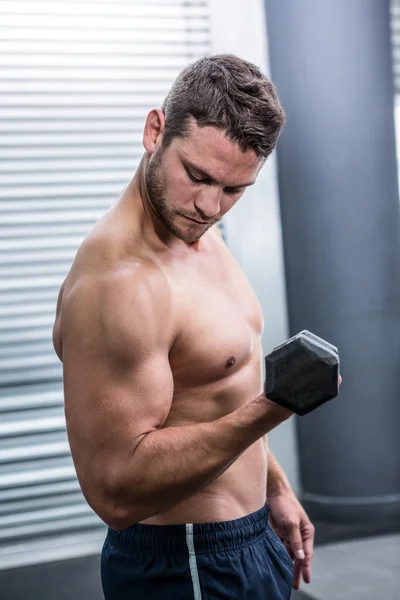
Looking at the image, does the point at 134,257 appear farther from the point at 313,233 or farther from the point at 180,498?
the point at 313,233

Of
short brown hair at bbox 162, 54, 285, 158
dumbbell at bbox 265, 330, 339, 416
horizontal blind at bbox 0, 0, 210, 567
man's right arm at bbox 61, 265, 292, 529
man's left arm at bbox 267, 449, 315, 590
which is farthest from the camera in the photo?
horizontal blind at bbox 0, 0, 210, 567

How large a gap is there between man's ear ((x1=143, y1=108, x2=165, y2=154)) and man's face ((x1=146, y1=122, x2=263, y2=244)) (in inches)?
0.8

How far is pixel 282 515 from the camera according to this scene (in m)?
1.48

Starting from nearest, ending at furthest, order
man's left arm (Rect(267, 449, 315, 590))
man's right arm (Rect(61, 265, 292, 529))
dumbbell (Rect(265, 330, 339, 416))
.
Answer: dumbbell (Rect(265, 330, 339, 416)) → man's right arm (Rect(61, 265, 292, 529)) → man's left arm (Rect(267, 449, 315, 590))

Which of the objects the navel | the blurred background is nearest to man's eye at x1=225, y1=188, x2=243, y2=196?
the navel

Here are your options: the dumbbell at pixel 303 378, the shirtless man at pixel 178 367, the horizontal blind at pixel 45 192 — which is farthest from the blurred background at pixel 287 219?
the dumbbell at pixel 303 378

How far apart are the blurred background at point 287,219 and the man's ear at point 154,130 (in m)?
1.60

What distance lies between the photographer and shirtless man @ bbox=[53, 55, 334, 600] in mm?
1109

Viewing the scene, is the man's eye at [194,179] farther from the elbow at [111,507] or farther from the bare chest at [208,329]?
the elbow at [111,507]

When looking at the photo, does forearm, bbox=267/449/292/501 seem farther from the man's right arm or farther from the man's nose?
the man's nose

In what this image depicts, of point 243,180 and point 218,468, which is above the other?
point 243,180

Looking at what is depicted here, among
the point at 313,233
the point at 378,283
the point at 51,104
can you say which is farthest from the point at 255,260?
the point at 51,104

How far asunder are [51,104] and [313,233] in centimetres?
111

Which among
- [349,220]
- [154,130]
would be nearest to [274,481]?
[154,130]
